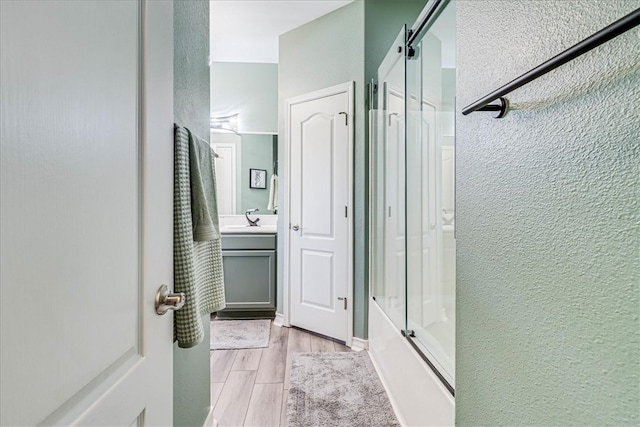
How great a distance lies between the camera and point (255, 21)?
293cm

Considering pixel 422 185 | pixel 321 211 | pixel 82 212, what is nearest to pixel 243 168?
pixel 321 211

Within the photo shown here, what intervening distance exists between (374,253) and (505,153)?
1.83m

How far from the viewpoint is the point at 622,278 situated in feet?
1.64

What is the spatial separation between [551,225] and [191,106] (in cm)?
121

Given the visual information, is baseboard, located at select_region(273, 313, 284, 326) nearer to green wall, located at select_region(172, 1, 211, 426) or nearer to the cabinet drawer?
the cabinet drawer

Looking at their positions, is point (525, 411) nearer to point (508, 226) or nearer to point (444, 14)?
point (508, 226)

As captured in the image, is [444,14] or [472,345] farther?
[444,14]

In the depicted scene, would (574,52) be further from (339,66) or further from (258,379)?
(339,66)

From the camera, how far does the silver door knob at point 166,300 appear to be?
0.77 metres

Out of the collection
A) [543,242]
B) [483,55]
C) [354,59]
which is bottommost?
[543,242]

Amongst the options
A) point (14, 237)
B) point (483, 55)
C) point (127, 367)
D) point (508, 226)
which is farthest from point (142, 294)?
point (483, 55)

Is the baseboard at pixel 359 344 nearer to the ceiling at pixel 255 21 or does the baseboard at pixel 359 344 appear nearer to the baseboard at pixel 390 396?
the baseboard at pixel 390 396

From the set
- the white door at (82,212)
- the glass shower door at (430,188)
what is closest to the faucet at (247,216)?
the glass shower door at (430,188)

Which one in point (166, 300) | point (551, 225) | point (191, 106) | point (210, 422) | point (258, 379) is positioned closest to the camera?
point (551, 225)
